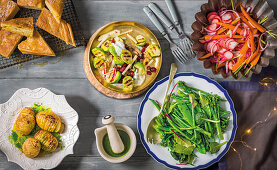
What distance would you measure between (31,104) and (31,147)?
0.39 meters

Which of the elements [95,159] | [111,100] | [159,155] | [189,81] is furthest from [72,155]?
[189,81]

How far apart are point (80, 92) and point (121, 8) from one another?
91 centimetres

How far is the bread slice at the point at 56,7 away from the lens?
2176 mm

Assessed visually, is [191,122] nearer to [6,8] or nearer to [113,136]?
[113,136]

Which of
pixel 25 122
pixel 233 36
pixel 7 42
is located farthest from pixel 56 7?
pixel 233 36

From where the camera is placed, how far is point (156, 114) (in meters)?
2.28

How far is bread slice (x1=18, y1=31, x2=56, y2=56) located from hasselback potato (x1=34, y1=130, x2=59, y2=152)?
2.28ft

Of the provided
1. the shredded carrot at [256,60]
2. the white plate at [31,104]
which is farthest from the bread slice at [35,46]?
the shredded carrot at [256,60]

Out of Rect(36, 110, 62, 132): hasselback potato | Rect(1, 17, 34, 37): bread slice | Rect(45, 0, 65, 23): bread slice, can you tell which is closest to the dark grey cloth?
Rect(36, 110, 62, 132): hasselback potato

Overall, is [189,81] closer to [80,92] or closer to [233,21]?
[233,21]

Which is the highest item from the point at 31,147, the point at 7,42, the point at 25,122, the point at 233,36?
the point at 233,36

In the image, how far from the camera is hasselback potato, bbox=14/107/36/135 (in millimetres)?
2129

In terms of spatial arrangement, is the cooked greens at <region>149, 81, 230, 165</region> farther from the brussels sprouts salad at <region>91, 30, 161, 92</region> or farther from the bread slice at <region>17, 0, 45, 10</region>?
the bread slice at <region>17, 0, 45, 10</region>

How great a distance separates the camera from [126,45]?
2.33 metres
